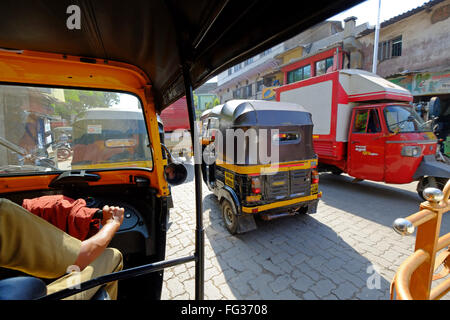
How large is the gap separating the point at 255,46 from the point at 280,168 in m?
2.74

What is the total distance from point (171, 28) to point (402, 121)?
240 inches

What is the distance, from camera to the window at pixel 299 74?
13.6m

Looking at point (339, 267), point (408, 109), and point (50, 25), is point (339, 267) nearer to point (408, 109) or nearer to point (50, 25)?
point (50, 25)

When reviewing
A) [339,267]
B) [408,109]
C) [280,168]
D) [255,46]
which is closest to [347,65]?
[408,109]

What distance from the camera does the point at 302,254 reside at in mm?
3209

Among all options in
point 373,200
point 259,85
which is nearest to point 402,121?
point 373,200

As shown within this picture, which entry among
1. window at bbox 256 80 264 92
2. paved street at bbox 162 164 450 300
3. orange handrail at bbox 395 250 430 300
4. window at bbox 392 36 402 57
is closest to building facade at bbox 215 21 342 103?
window at bbox 256 80 264 92

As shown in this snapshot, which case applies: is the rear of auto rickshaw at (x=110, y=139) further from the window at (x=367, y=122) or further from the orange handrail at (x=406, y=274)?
the window at (x=367, y=122)

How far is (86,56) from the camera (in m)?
1.94

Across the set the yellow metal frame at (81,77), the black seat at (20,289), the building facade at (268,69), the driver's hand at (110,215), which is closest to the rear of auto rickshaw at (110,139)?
the yellow metal frame at (81,77)

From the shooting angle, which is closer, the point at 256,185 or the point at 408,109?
the point at 256,185

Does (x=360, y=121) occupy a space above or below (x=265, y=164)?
above

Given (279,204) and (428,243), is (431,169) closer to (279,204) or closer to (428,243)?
(279,204)
